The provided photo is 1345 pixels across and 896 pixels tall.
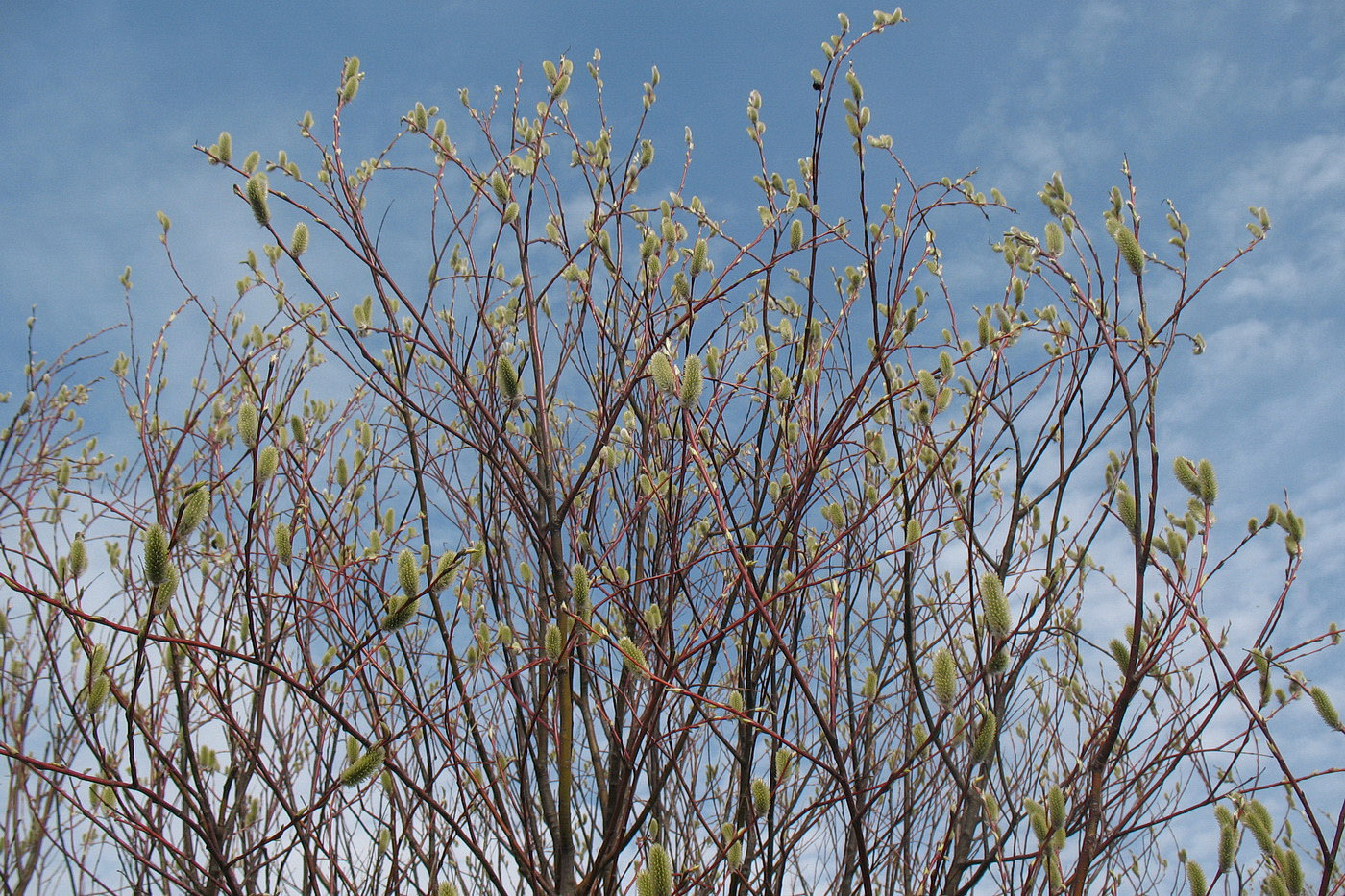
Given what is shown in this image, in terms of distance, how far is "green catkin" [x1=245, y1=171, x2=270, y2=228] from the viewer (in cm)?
186

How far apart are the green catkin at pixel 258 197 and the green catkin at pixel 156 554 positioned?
0.88m

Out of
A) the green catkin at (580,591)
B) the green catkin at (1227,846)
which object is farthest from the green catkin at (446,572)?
the green catkin at (1227,846)

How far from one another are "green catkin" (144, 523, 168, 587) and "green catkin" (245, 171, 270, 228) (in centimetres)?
88

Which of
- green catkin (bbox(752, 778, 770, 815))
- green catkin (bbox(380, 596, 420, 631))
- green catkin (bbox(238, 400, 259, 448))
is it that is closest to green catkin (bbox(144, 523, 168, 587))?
green catkin (bbox(380, 596, 420, 631))

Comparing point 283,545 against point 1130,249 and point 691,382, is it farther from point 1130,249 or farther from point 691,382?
point 1130,249

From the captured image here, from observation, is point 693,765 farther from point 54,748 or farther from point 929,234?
point 54,748

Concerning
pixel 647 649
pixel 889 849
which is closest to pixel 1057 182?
pixel 647 649

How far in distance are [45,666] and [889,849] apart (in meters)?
3.20

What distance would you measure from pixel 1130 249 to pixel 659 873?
138cm

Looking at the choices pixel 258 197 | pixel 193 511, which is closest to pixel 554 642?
pixel 193 511

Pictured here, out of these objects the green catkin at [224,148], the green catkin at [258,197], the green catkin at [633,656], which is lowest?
the green catkin at [633,656]

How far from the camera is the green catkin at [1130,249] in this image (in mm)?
1697

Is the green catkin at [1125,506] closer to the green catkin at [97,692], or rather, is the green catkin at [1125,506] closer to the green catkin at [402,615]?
the green catkin at [402,615]

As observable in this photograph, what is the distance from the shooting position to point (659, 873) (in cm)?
132
